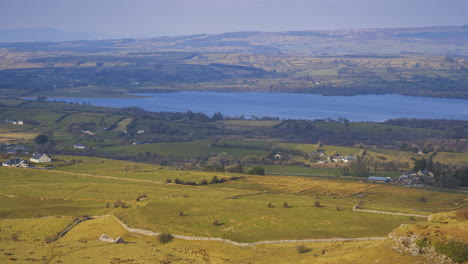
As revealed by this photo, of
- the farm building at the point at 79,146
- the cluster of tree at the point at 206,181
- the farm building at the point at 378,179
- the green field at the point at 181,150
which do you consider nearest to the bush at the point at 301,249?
the cluster of tree at the point at 206,181

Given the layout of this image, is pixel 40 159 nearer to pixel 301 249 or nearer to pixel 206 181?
pixel 206 181

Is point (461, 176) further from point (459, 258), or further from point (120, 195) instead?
point (459, 258)

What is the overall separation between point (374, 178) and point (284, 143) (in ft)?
121

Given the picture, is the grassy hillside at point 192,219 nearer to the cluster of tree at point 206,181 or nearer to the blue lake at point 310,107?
the cluster of tree at point 206,181

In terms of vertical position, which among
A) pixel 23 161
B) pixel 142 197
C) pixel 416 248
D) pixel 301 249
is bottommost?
pixel 23 161

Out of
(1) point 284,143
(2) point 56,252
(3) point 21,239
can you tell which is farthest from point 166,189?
(1) point 284,143

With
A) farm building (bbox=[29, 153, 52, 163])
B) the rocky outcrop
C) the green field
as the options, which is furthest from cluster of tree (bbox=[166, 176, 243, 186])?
the rocky outcrop

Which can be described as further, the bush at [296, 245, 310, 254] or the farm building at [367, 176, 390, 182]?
the farm building at [367, 176, 390, 182]

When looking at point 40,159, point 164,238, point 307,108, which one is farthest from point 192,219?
point 307,108

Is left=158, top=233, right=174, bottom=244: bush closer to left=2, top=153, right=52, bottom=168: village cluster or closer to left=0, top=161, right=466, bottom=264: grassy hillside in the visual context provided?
left=0, top=161, right=466, bottom=264: grassy hillside

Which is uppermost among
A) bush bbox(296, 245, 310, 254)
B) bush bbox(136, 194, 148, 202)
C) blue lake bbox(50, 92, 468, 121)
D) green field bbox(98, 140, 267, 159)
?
bush bbox(296, 245, 310, 254)

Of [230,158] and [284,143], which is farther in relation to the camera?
[284,143]

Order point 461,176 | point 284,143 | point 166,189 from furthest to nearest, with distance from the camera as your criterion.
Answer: point 284,143 → point 461,176 → point 166,189

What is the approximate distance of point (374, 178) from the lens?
2763 inches
